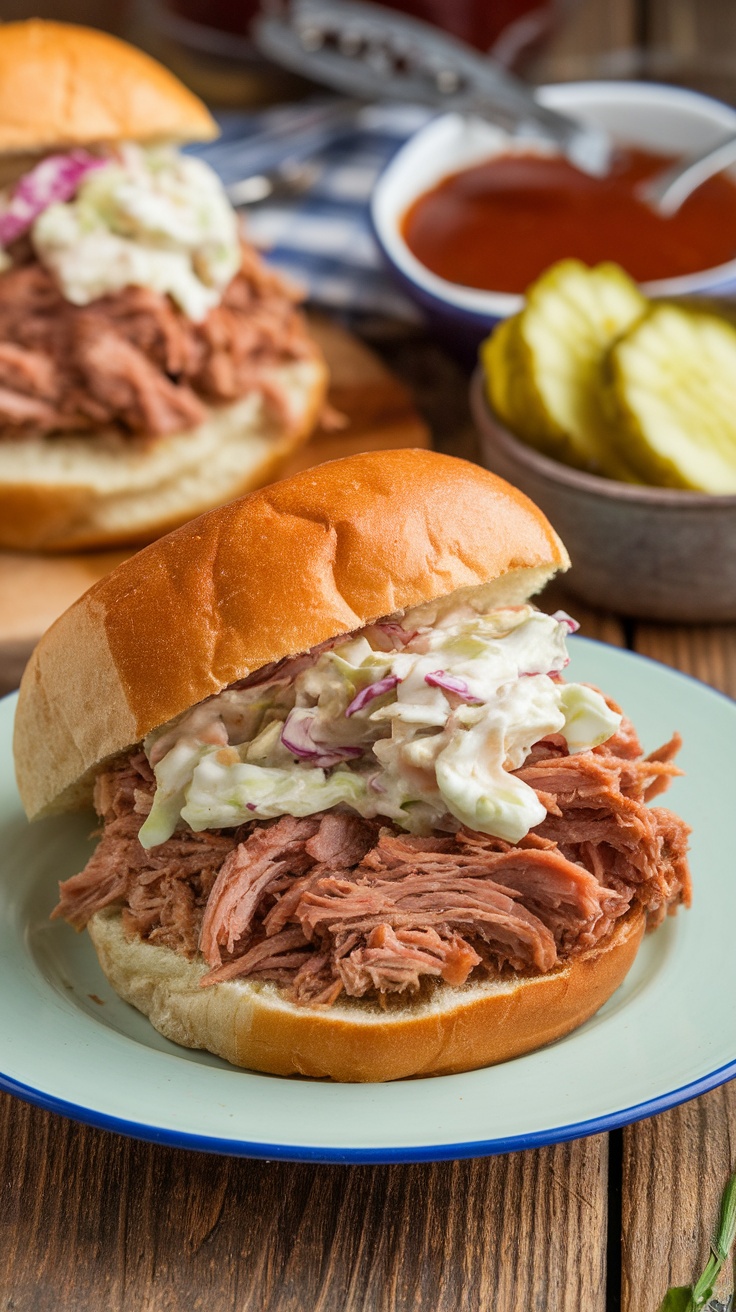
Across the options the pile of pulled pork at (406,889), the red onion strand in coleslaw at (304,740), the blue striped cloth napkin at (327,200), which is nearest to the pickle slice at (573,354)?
the blue striped cloth napkin at (327,200)

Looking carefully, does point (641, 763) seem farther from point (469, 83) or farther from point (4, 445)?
point (469, 83)

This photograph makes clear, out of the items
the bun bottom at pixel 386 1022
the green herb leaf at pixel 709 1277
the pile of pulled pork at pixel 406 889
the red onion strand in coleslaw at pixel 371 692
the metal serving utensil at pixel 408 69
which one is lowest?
the green herb leaf at pixel 709 1277

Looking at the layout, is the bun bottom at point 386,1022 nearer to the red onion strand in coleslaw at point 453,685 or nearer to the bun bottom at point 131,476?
the red onion strand in coleslaw at point 453,685

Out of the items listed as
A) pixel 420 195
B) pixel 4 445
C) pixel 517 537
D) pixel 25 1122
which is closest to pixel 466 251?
pixel 420 195

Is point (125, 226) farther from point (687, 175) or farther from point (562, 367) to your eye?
point (687, 175)

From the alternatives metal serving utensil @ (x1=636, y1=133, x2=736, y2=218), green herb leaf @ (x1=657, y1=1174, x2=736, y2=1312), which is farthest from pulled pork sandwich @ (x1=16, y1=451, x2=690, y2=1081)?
metal serving utensil @ (x1=636, y1=133, x2=736, y2=218)

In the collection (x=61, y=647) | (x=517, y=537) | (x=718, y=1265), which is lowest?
(x=718, y=1265)
